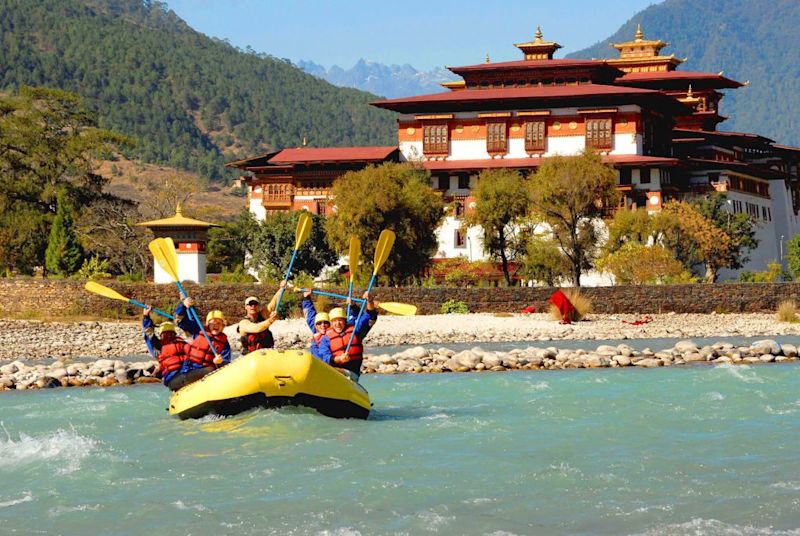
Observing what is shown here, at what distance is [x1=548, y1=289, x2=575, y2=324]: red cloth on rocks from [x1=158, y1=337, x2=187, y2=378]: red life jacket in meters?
25.1

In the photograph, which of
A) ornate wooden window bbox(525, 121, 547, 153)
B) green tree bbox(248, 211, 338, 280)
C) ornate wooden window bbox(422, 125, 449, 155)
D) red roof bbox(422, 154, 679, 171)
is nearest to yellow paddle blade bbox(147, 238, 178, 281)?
green tree bbox(248, 211, 338, 280)

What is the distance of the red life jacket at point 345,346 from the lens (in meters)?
23.0

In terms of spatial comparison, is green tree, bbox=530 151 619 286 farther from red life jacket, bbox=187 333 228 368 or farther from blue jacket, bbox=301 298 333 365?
red life jacket, bbox=187 333 228 368

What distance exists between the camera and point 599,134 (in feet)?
218

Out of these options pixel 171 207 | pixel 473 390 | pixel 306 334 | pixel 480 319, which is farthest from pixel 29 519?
pixel 171 207

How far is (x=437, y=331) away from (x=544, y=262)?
1378 centimetres

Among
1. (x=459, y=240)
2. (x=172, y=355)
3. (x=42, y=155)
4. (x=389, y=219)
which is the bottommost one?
(x=172, y=355)

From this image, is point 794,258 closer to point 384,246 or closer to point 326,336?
point 384,246

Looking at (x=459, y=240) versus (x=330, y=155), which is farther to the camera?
(x=330, y=155)

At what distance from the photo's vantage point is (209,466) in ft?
64.2

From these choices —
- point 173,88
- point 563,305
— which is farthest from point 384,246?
point 173,88

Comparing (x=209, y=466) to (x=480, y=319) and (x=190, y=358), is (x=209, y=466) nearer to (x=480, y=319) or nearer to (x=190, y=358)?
(x=190, y=358)

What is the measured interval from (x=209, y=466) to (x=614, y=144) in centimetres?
4898

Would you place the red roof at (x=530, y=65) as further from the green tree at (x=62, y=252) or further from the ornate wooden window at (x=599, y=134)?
the green tree at (x=62, y=252)
